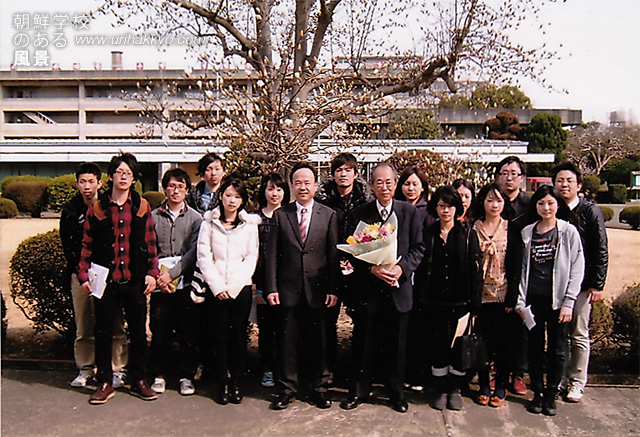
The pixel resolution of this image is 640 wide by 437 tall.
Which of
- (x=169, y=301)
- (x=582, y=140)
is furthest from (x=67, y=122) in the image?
(x=169, y=301)

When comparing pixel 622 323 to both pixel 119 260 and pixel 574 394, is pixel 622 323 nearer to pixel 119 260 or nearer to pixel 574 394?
pixel 574 394

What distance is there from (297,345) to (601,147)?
4186cm

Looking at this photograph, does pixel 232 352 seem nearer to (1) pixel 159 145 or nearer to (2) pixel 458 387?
(2) pixel 458 387

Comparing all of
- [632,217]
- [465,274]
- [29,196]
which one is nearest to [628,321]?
[465,274]

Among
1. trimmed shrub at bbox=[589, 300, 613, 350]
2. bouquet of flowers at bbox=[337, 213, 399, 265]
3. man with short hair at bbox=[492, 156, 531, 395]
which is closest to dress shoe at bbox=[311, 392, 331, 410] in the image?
bouquet of flowers at bbox=[337, 213, 399, 265]

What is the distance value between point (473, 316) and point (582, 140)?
40.9 m

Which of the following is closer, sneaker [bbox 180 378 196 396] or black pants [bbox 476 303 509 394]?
black pants [bbox 476 303 509 394]

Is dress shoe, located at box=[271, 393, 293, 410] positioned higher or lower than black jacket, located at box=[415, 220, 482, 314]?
lower

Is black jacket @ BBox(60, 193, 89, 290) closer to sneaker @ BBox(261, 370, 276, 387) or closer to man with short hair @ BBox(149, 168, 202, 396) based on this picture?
man with short hair @ BBox(149, 168, 202, 396)

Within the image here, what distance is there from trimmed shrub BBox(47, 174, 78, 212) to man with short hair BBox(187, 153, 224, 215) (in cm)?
1928

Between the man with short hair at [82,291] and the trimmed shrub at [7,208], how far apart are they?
20574mm

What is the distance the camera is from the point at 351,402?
4.61m

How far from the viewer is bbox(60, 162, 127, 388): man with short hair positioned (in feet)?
16.2

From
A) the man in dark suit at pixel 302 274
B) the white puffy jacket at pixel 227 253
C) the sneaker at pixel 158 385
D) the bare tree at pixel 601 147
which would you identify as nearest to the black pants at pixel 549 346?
the man in dark suit at pixel 302 274
